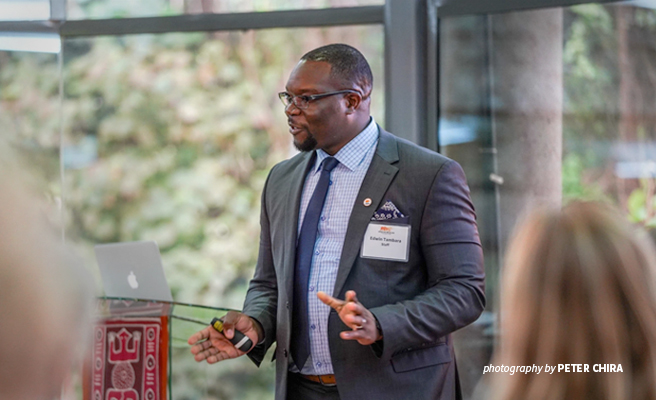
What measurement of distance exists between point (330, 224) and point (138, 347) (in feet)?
3.58

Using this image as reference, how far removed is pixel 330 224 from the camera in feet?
7.83

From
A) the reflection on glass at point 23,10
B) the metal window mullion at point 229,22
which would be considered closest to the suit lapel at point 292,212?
the metal window mullion at point 229,22

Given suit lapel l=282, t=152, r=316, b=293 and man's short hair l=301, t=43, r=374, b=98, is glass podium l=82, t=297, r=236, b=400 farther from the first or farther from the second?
man's short hair l=301, t=43, r=374, b=98

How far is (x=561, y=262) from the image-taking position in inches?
42.6

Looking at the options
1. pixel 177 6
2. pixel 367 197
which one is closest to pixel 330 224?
pixel 367 197

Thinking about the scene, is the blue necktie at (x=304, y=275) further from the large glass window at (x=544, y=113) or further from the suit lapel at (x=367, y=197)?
the large glass window at (x=544, y=113)

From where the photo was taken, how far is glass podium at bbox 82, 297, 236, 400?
9.55ft

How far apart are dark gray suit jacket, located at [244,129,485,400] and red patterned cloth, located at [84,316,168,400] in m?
0.65

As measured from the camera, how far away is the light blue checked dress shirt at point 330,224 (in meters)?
2.31

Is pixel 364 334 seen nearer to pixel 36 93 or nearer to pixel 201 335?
pixel 201 335

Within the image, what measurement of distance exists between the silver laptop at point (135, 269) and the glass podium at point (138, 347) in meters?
0.09

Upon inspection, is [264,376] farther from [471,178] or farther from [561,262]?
[561,262]

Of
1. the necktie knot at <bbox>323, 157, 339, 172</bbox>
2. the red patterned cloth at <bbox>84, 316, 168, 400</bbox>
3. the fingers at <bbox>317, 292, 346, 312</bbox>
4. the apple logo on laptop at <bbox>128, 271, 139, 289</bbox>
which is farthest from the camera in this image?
the apple logo on laptop at <bbox>128, 271, 139, 289</bbox>

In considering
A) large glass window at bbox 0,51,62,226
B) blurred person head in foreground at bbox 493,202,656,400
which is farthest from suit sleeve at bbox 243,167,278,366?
large glass window at bbox 0,51,62,226
